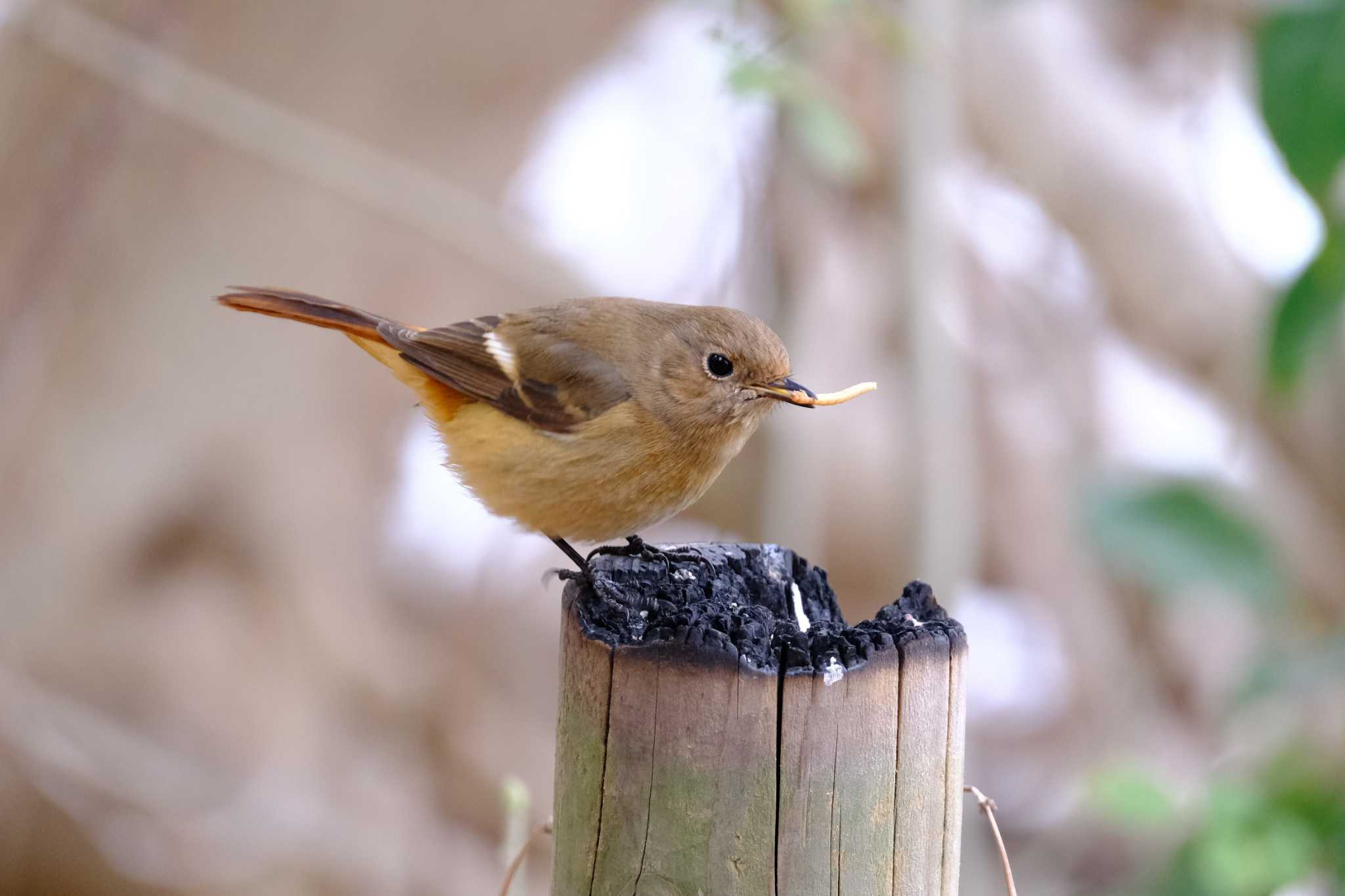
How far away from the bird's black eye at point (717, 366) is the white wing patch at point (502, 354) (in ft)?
1.49

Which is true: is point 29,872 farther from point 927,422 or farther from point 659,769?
point 659,769

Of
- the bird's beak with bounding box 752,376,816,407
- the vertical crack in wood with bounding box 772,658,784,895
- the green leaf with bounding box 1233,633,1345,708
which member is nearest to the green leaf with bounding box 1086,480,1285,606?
the green leaf with bounding box 1233,633,1345,708

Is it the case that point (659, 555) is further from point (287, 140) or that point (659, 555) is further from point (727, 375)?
point (287, 140)

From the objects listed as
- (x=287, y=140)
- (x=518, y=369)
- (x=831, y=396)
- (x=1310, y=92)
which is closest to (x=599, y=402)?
(x=518, y=369)

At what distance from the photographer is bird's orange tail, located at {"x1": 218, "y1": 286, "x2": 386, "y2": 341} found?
2.96 metres

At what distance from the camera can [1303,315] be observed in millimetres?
2920

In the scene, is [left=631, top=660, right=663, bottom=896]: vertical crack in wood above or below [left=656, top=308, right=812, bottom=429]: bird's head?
below

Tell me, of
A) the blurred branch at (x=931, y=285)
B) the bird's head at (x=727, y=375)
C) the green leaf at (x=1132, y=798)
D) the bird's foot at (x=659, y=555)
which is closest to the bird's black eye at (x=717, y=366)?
the bird's head at (x=727, y=375)

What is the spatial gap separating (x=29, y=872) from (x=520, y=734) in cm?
215

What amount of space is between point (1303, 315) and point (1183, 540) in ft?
3.63

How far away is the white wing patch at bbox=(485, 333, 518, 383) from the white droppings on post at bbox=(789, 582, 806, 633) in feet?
2.89

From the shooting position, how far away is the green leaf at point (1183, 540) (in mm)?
3818

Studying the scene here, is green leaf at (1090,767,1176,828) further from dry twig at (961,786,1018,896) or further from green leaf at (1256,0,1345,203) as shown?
green leaf at (1256,0,1345,203)

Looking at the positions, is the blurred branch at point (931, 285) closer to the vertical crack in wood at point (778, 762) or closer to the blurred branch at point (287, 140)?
the blurred branch at point (287, 140)
